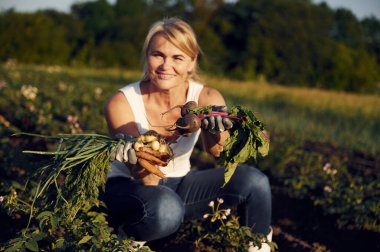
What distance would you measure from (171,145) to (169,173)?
165 millimetres

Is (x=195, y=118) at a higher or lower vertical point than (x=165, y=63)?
lower

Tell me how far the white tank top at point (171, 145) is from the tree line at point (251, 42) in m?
20.7

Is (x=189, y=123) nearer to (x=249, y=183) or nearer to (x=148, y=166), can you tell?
(x=148, y=166)

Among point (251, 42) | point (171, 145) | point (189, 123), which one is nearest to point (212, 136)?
point (171, 145)

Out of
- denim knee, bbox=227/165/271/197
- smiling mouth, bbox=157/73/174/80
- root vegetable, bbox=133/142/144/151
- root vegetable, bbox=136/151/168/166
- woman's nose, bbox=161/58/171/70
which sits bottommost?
denim knee, bbox=227/165/271/197

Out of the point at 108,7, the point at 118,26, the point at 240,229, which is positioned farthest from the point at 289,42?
the point at 240,229

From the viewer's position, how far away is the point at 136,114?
259 centimetres

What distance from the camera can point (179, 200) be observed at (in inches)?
94.7

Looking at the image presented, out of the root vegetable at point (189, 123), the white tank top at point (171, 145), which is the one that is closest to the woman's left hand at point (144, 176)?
the white tank top at point (171, 145)

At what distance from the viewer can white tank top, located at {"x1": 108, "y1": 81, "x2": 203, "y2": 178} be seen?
2588 millimetres

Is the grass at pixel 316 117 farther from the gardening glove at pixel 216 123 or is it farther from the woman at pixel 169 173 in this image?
the gardening glove at pixel 216 123

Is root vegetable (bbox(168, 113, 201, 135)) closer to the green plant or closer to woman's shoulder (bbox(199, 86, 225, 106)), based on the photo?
the green plant

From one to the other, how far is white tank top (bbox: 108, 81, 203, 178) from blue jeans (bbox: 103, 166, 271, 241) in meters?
0.04

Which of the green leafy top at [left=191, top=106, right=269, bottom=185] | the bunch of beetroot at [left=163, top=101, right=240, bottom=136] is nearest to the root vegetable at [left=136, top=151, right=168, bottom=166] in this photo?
the bunch of beetroot at [left=163, top=101, right=240, bottom=136]
